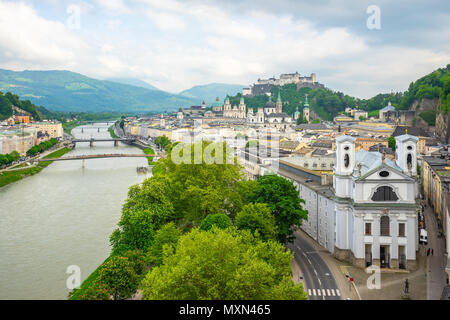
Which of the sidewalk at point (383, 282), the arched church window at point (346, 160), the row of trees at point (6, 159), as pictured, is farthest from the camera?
the row of trees at point (6, 159)

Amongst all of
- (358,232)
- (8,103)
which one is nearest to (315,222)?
(358,232)

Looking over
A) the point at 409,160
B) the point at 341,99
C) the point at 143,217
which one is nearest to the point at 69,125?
the point at 341,99

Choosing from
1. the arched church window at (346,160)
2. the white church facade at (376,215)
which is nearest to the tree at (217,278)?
the white church facade at (376,215)

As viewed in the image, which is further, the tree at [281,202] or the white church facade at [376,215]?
the tree at [281,202]

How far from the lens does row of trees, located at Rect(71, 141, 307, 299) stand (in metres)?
8.21

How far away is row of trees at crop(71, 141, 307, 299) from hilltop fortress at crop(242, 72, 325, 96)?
8504cm

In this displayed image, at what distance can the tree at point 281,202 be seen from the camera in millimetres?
15406

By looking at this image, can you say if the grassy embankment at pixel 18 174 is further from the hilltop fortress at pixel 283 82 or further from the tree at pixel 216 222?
the hilltop fortress at pixel 283 82

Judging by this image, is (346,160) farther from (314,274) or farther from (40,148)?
(40,148)

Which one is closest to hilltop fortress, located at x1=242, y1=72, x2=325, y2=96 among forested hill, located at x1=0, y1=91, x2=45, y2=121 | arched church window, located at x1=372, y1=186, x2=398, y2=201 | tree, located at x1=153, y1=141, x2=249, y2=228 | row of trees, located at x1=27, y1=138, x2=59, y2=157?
forested hill, located at x1=0, y1=91, x2=45, y2=121

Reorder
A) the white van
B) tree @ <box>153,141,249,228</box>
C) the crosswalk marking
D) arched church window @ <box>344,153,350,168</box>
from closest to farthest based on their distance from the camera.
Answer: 1. the crosswalk marking
2. arched church window @ <box>344,153,350,168</box>
3. the white van
4. tree @ <box>153,141,249,228</box>

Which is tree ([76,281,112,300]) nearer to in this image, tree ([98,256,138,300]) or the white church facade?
tree ([98,256,138,300])

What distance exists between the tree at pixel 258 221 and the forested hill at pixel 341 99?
40.0 m

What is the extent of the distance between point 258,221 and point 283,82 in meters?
94.2
